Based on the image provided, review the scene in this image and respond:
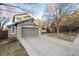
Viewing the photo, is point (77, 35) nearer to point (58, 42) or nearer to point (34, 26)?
point (58, 42)

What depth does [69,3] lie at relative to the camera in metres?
2.61

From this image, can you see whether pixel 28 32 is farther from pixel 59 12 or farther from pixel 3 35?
pixel 59 12

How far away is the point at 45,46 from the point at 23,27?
0.33 metres

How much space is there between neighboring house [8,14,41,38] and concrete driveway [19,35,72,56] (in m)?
0.06

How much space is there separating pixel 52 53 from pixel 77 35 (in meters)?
0.35

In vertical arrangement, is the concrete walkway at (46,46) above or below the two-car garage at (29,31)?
below

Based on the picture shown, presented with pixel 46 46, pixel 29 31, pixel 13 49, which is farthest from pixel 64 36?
pixel 13 49

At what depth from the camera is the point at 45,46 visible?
2.62 m

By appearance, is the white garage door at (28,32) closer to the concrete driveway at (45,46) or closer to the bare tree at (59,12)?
the concrete driveway at (45,46)

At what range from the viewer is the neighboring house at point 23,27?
8.65 feet

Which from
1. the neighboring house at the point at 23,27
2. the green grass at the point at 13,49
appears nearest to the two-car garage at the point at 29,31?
the neighboring house at the point at 23,27

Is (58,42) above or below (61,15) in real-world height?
below

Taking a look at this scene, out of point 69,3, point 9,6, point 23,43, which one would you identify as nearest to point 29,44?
point 23,43

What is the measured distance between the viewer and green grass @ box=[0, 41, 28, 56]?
2.61m
